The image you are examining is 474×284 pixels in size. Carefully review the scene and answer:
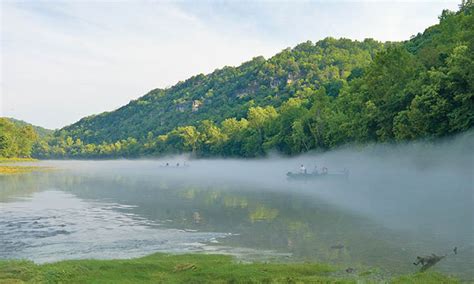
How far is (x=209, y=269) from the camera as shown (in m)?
19.0

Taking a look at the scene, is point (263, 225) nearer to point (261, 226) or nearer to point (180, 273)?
point (261, 226)

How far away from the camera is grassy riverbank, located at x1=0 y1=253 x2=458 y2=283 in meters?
17.5

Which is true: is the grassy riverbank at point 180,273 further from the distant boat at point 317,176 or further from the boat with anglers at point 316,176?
the boat with anglers at point 316,176

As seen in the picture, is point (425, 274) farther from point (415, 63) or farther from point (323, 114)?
point (323, 114)

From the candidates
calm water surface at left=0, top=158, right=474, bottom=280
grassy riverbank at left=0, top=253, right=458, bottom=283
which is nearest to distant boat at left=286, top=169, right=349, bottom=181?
calm water surface at left=0, top=158, right=474, bottom=280

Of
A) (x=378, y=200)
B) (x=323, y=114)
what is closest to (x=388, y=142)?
(x=378, y=200)

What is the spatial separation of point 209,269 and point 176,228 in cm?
1346

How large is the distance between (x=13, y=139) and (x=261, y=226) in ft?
514

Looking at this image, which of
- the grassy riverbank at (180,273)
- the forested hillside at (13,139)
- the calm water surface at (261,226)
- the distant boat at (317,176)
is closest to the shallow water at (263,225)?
the calm water surface at (261,226)

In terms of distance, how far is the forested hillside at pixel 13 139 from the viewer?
15375 centimetres

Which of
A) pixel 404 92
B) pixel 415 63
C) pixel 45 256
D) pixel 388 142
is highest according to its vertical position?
pixel 415 63

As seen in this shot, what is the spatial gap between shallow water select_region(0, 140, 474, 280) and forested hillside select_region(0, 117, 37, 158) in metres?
107

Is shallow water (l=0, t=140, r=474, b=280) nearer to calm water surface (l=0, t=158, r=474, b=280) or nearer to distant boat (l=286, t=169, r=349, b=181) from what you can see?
calm water surface (l=0, t=158, r=474, b=280)

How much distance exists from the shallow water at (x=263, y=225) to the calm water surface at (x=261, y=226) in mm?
57
